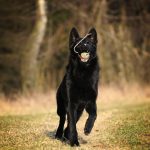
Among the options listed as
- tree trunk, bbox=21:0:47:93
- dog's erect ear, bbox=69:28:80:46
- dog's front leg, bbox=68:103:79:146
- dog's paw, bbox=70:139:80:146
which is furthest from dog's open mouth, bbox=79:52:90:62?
tree trunk, bbox=21:0:47:93

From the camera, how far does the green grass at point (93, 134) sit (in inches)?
398

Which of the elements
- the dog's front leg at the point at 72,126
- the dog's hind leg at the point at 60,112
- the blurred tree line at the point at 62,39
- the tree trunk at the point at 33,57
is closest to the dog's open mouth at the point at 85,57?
the dog's front leg at the point at 72,126

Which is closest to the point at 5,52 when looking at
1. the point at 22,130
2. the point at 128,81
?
the point at 128,81

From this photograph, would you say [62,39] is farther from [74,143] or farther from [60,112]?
[74,143]

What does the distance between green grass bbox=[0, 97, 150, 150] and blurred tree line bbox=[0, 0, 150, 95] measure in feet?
37.2

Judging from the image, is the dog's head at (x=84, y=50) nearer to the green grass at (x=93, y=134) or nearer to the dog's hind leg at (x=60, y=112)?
the dog's hind leg at (x=60, y=112)

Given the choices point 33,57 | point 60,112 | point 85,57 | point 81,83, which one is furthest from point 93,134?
point 33,57

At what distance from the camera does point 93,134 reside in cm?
1173

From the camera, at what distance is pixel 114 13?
101 ft

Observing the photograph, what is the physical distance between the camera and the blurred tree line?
26200 millimetres

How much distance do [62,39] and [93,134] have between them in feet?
56.8

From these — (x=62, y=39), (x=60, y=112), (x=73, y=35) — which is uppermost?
(x=73, y=35)

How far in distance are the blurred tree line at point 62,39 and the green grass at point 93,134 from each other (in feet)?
37.2

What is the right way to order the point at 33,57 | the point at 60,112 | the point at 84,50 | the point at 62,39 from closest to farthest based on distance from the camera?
the point at 84,50, the point at 60,112, the point at 33,57, the point at 62,39
